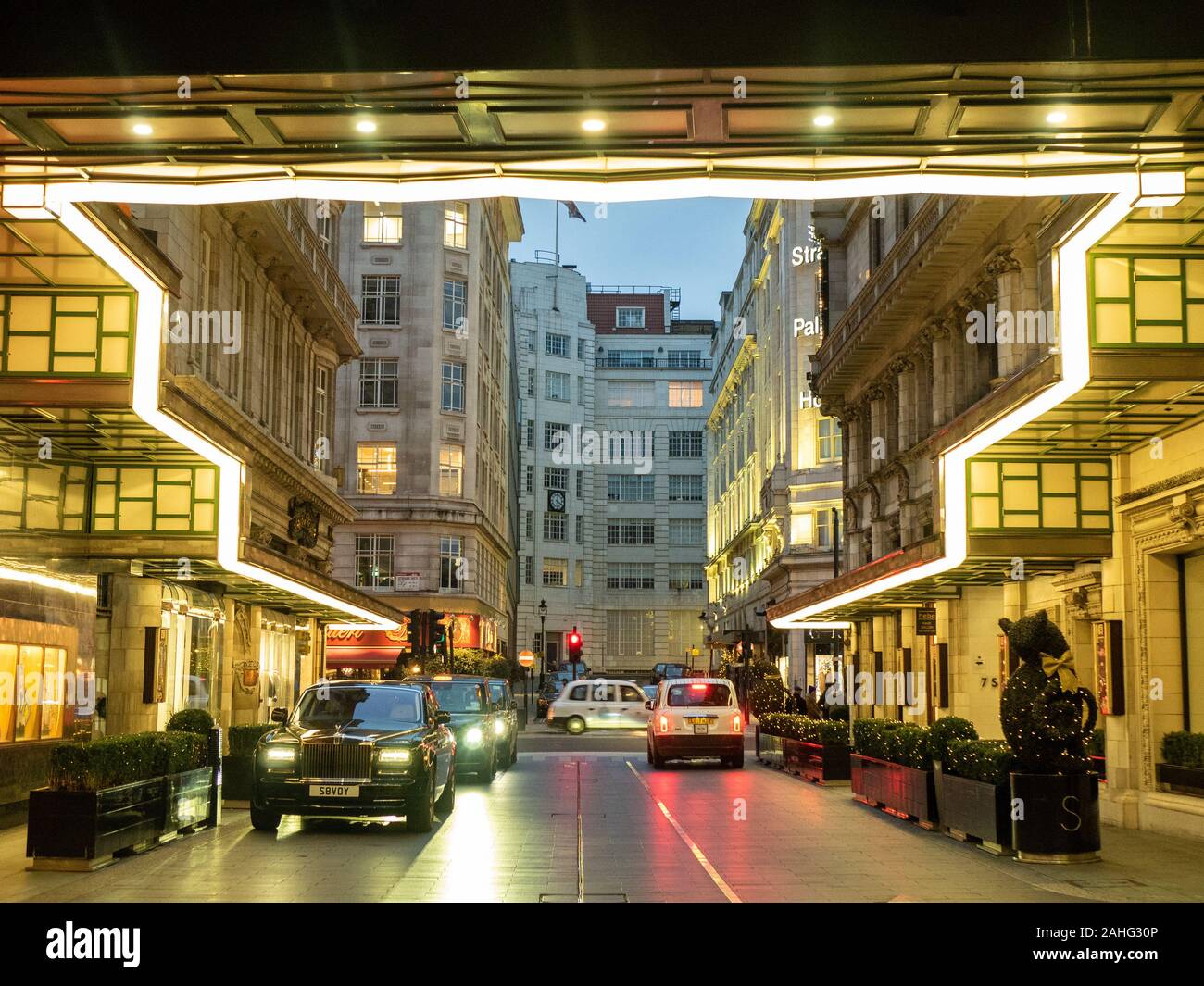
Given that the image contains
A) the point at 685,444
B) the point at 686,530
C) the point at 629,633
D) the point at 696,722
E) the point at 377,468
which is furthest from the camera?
the point at 685,444

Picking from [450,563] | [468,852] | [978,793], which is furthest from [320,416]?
[978,793]

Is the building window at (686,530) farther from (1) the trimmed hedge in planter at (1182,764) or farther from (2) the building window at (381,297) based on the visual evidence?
(1) the trimmed hedge in planter at (1182,764)

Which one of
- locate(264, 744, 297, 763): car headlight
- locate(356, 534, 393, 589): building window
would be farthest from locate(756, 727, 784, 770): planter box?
locate(356, 534, 393, 589): building window

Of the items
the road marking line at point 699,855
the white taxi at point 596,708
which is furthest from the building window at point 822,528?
the road marking line at point 699,855

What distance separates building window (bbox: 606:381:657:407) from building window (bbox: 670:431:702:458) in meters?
3.42

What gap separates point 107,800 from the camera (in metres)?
14.4

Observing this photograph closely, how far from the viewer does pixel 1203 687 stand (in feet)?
60.1

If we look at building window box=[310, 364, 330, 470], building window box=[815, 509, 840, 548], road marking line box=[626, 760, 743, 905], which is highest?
building window box=[310, 364, 330, 470]

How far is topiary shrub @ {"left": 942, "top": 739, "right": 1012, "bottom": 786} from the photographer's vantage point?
15383 millimetres

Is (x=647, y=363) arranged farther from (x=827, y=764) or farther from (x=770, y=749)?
(x=827, y=764)

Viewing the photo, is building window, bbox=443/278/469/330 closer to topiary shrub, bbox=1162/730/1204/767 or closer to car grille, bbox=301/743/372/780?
car grille, bbox=301/743/372/780

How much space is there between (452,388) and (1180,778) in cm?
5018

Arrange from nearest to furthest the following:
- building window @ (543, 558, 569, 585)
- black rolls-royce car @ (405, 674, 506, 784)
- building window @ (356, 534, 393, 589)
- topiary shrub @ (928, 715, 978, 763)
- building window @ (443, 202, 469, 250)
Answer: topiary shrub @ (928, 715, 978, 763) < black rolls-royce car @ (405, 674, 506, 784) < building window @ (356, 534, 393, 589) < building window @ (443, 202, 469, 250) < building window @ (543, 558, 569, 585)
